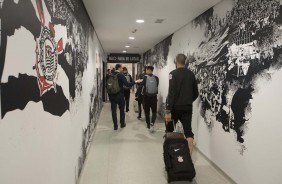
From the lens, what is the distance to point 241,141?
289 centimetres

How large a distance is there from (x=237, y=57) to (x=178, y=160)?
140cm

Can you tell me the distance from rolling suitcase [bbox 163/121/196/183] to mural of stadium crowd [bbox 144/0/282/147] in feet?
2.05

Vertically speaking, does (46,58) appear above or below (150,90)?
above

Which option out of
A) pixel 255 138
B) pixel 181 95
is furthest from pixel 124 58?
pixel 255 138

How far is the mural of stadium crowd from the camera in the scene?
2389 millimetres

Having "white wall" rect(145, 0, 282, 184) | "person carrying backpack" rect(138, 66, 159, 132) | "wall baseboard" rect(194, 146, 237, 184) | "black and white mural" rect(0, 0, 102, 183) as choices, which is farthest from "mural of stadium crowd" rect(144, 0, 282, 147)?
"black and white mural" rect(0, 0, 102, 183)

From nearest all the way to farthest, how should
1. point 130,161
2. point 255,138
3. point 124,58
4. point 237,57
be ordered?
point 255,138, point 237,57, point 130,161, point 124,58

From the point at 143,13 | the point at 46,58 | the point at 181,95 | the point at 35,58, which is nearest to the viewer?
the point at 35,58

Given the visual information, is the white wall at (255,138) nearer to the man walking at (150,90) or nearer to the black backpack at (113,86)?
the man walking at (150,90)

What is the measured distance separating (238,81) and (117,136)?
2897 mm

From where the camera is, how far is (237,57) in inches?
117

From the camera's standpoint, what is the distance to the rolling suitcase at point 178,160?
2988mm

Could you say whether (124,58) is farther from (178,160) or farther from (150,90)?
(178,160)

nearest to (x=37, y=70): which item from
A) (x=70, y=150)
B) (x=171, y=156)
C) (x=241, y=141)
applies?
(x=70, y=150)
